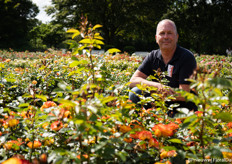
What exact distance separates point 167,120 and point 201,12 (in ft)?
94.4

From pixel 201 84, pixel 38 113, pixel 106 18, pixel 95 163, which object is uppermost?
pixel 106 18

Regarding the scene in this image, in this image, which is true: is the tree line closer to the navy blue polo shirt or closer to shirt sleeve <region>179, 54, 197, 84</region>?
the navy blue polo shirt

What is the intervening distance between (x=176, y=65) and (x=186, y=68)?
0.16 metres

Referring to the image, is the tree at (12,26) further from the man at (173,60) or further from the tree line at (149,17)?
the man at (173,60)

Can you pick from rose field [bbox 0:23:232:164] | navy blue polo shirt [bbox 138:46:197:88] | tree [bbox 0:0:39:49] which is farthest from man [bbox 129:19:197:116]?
tree [bbox 0:0:39:49]

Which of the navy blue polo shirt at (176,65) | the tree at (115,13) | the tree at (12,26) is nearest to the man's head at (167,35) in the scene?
the navy blue polo shirt at (176,65)

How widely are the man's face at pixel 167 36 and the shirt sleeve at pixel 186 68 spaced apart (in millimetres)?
241

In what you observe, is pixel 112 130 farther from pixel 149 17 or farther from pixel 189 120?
pixel 149 17

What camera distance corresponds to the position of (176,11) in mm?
26234

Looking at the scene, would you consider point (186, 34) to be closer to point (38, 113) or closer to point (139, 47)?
point (139, 47)

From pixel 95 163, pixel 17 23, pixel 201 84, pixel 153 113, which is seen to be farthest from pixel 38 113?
pixel 17 23

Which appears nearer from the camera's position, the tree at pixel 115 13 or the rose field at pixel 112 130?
the rose field at pixel 112 130

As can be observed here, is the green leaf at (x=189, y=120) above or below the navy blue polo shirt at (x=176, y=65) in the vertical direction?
below

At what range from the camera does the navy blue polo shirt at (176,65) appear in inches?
90.7
